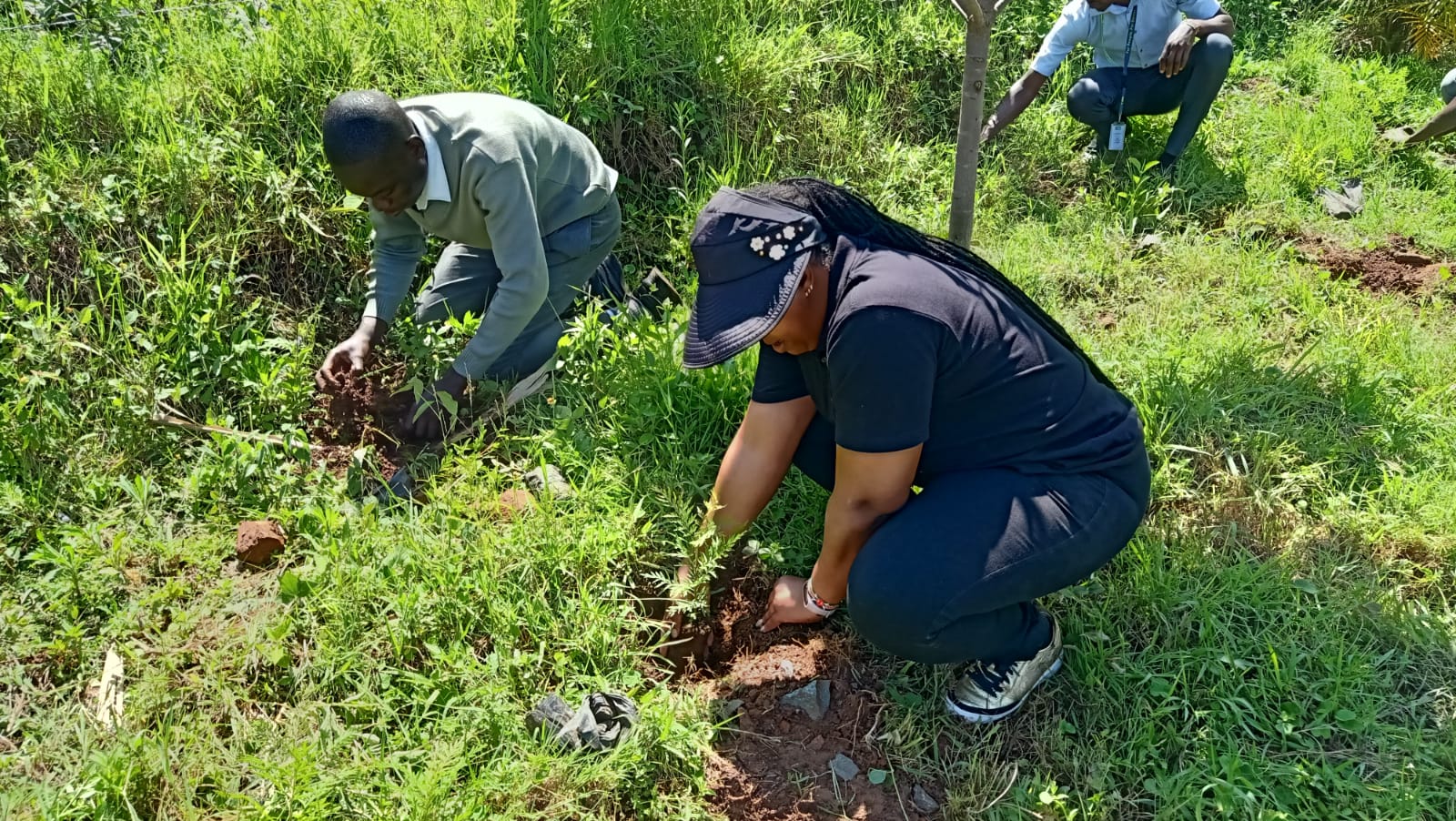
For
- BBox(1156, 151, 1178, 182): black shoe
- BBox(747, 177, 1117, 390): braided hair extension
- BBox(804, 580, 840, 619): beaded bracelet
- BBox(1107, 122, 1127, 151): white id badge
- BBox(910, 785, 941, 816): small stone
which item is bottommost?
BBox(910, 785, 941, 816): small stone

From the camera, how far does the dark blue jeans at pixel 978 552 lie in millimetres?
2127

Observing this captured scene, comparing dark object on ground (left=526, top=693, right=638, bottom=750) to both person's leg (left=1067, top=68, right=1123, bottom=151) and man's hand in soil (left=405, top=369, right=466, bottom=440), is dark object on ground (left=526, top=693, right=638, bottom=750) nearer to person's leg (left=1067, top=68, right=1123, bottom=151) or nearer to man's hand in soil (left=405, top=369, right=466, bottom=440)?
man's hand in soil (left=405, top=369, right=466, bottom=440)

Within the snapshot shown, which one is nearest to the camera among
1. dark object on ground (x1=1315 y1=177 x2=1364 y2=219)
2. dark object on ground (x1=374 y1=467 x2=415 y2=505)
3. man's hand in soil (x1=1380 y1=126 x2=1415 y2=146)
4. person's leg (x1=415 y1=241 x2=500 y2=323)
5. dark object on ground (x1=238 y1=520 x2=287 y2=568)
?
dark object on ground (x1=238 y1=520 x2=287 y2=568)

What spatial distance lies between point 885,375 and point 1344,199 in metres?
3.56

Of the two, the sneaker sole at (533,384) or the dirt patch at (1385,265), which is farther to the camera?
the dirt patch at (1385,265)

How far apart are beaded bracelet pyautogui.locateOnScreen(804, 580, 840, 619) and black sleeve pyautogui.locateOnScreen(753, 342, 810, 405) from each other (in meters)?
0.48

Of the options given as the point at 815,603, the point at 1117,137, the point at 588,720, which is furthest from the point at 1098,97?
the point at 588,720

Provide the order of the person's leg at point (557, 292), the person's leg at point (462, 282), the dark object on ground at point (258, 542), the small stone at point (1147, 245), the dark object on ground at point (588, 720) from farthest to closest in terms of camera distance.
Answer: the small stone at point (1147, 245)
the person's leg at point (462, 282)
the person's leg at point (557, 292)
the dark object on ground at point (258, 542)
the dark object on ground at point (588, 720)

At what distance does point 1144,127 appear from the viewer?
4.84 meters

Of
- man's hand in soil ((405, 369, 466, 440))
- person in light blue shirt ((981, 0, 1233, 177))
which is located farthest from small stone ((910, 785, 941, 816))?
person in light blue shirt ((981, 0, 1233, 177))

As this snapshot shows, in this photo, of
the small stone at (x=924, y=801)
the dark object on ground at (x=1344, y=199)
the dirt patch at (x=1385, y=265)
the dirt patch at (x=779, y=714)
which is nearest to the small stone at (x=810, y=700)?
the dirt patch at (x=779, y=714)

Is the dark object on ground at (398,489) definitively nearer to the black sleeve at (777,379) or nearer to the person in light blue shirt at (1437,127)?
the black sleeve at (777,379)

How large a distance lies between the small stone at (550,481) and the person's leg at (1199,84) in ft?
10.8

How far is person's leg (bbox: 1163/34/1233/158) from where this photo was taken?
14.5 ft
